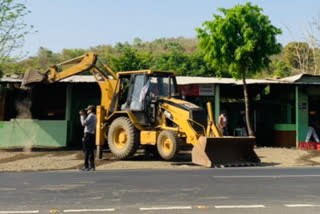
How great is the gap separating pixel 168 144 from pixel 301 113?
10667mm

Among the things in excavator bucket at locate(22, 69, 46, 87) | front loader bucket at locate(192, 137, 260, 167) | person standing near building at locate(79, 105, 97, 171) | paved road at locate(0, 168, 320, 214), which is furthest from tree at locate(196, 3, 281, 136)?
paved road at locate(0, 168, 320, 214)

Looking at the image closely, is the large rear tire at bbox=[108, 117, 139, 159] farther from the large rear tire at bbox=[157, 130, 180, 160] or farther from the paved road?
the paved road

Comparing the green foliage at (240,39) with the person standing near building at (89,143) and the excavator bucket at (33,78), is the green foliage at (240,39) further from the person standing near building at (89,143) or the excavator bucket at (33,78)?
the person standing near building at (89,143)

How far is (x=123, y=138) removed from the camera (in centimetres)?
1681

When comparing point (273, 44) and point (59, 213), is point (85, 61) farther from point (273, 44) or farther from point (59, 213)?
point (59, 213)

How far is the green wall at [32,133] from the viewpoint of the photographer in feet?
73.9

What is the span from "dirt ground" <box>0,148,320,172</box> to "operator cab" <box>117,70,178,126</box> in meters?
1.81

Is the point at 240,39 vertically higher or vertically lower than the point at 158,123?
higher

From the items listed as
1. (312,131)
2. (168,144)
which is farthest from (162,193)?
(312,131)

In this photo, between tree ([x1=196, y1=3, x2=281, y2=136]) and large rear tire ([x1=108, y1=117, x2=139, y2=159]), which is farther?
tree ([x1=196, y1=3, x2=281, y2=136])

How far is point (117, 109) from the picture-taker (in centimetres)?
1769

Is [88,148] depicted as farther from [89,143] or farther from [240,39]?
[240,39]

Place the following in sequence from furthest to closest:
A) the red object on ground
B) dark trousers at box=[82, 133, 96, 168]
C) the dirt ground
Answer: the red object on ground → the dirt ground → dark trousers at box=[82, 133, 96, 168]

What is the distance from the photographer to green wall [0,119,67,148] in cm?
2252
